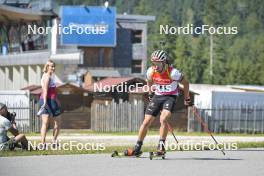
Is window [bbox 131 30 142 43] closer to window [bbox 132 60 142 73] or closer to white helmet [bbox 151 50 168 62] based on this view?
window [bbox 132 60 142 73]

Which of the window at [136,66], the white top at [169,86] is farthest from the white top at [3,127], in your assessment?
the window at [136,66]

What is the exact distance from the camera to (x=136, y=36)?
73.6 metres

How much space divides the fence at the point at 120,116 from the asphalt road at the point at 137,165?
23472 millimetres

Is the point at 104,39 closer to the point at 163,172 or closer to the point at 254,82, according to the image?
the point at 254,82

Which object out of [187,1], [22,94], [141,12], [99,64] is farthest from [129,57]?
[187,1]

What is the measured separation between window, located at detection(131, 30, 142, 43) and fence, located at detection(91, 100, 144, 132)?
119 ft

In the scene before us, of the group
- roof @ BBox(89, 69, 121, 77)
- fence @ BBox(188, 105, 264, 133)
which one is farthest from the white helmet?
roof @ BBox(89, 69, 121, 77)

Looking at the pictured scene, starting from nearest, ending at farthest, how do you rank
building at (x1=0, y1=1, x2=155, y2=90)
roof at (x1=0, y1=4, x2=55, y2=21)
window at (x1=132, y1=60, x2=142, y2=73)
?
building at (x1=0, y1=1, x2=155, y2=90), roof at (x1=0, y1=4, x2=55, y2=21), window at (x1=132, y1=60, x2=142, y2=73)

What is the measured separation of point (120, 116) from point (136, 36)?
123 ft

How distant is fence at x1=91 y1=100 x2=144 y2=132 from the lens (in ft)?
120

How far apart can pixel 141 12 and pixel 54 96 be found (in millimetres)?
134341

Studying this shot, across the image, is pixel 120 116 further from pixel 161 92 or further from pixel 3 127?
pixel 161 92

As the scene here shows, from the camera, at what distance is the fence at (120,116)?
36500 millimetres

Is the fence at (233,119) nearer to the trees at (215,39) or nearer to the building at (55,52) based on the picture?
the trees at (215,39)
